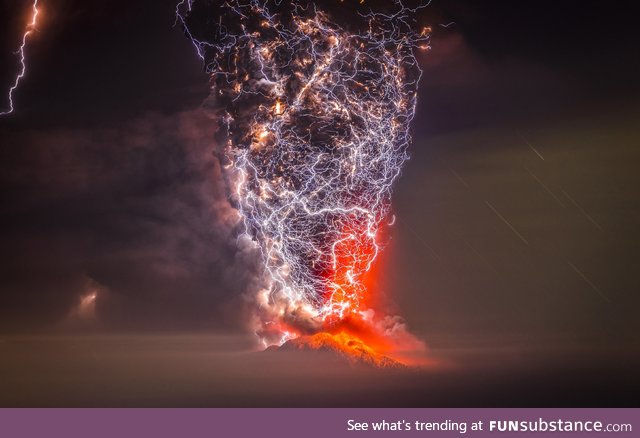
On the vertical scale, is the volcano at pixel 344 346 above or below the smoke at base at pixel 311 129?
below

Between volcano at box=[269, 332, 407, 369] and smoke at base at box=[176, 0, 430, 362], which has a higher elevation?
smoke at base at box=[176, 0, 430, 362]

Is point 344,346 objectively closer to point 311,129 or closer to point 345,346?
point 345,346

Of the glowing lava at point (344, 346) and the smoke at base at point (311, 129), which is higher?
the smoke at base at point (311, 129)

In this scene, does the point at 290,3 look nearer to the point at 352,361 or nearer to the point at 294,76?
the point at 294,76
